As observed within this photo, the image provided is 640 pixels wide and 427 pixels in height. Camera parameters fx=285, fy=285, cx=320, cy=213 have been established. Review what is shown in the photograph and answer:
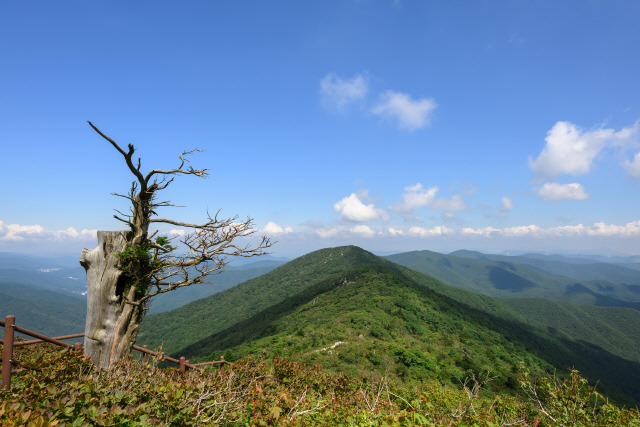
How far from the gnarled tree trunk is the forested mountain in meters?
20.5

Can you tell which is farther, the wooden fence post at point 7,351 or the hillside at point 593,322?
the hillside at point 593,322

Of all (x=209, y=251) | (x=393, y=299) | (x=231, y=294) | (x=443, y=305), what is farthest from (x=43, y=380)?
(x=231, y=294)

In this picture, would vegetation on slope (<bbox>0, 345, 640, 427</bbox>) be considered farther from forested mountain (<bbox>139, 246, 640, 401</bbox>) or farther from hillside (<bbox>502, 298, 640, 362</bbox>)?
hillside (<bbox>502, 298, 640, 362</bbox>)

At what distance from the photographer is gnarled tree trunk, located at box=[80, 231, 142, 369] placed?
22.9 ft

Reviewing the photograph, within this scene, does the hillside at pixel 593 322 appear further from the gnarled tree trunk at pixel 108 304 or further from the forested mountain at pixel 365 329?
the gnarled tree trunk at pixel 108 304

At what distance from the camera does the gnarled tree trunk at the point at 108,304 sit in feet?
22.9

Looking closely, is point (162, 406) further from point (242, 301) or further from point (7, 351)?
point (242, 301)

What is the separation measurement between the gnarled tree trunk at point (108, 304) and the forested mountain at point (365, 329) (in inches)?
806

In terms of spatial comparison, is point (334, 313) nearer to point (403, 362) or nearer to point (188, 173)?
point (403, 362)

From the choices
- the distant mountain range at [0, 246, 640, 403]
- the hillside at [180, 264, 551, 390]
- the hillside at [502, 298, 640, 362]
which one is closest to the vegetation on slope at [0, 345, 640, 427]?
the distant mountain range at [0, 246, 640, 403]

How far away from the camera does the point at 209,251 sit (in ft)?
28.5

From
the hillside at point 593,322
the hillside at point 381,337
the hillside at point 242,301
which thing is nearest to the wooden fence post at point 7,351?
the hillside at point 381,337

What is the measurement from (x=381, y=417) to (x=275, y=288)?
91.2m

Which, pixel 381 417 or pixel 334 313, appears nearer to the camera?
pixel 381 417
